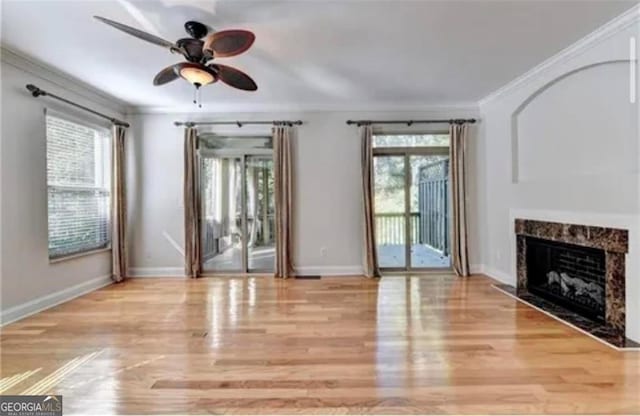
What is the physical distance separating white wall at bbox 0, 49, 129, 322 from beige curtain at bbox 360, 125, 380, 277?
13.7ft

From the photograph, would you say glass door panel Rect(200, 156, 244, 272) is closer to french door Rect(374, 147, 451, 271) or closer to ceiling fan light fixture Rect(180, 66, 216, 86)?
french door Rect(374, 147, 451, 271)

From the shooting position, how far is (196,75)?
127 inches

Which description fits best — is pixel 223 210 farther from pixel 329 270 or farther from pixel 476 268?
pixel 476 268

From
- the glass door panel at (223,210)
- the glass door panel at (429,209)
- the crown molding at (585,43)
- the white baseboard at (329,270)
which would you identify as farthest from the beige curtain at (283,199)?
the crown molding at (585,43)

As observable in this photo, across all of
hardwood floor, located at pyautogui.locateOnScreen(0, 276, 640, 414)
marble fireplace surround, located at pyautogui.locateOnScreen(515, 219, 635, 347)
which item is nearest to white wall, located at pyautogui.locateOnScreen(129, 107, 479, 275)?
hardwood floor, located at pyautogui.locateOnScreen(0, 276, 640, 414)

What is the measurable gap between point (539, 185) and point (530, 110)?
A: 107cm

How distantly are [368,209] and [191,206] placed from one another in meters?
2.85

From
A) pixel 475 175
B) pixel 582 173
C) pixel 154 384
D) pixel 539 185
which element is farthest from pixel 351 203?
pixel 154 384

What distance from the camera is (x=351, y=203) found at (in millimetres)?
6195

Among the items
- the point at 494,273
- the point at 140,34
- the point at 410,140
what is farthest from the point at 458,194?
the point at 140,34

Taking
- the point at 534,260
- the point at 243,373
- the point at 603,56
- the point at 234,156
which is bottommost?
the point at 243,373

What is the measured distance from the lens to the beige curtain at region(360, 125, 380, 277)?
5984mm

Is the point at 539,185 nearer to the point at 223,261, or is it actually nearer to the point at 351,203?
the point at 351,203

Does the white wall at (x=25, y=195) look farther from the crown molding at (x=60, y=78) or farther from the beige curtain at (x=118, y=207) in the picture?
the beige curtain at (x=118, y=207)
